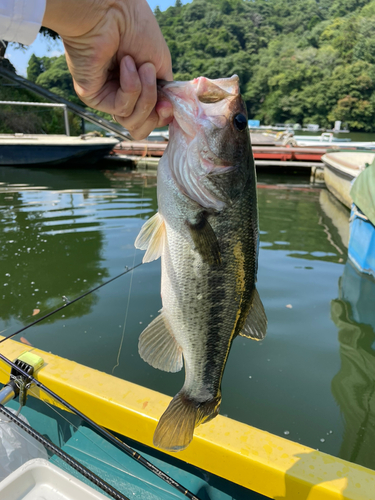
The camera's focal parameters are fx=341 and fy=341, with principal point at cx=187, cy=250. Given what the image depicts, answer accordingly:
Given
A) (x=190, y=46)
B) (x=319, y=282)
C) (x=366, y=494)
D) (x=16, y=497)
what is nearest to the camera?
(x=16, y=497)

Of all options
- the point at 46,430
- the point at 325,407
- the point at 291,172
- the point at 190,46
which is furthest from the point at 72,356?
the point at 190,46

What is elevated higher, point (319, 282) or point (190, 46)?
point (190, 46)

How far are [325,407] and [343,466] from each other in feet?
4.51

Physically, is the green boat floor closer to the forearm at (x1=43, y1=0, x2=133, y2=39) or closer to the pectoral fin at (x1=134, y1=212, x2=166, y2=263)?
the pectoral fin at (x1=134, y1=212, x2=166, y2=263)

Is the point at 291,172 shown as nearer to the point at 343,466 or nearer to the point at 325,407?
the point at 325,407

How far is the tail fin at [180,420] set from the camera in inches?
55.6

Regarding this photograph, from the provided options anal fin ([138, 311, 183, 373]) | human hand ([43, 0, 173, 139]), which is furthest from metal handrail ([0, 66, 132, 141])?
anal fin ([138, 311, 183, 373])

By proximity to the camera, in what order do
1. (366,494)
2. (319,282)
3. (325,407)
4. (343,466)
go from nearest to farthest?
(366,494)
(343,466)
(325,407)
(319,282)

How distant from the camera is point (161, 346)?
1.61 metres

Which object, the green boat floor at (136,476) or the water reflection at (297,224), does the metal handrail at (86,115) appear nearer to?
the green boat floor at (136,476)

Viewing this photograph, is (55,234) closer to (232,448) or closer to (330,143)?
(232,448)

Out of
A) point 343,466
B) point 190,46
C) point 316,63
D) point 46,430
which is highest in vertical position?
point 190,46

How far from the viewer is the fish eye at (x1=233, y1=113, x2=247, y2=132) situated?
1.40 meters

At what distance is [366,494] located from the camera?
1.72 meters
